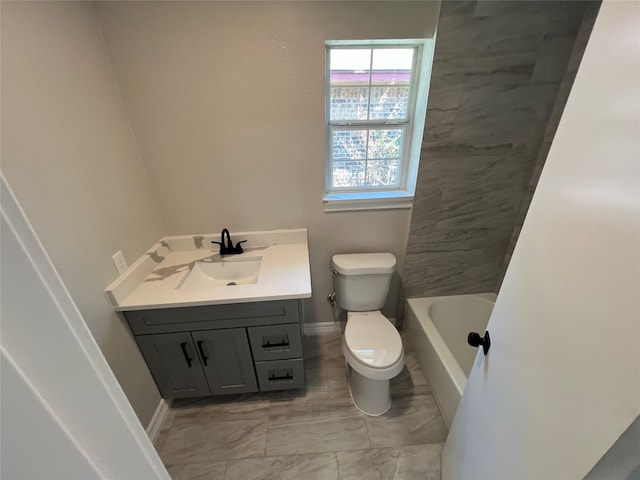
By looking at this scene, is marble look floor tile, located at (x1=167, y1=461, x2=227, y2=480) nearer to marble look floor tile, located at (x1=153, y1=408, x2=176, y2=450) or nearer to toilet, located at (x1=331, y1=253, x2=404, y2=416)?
marble look floor tile, located at (x1=153, y1=408, x2=176, y2=450)

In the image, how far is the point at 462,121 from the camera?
1.40 m

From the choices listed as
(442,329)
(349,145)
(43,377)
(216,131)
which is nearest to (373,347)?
(442,329)

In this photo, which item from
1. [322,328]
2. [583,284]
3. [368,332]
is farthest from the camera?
[322,328]

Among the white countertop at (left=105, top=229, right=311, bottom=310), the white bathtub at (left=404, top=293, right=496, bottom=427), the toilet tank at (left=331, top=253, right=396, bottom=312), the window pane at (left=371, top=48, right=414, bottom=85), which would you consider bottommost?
the white bathtub at (left=404, top=293, right=496, bottom=427)

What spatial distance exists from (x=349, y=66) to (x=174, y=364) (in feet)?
6.08

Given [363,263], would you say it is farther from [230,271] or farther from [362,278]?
[230,271]

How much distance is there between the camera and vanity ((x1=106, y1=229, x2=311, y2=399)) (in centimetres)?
122

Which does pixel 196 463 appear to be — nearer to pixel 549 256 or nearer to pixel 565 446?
pixel 565 446

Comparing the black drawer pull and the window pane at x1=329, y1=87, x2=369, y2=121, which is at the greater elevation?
the window pane at x1=329, y1=87, x2=369, y2=121

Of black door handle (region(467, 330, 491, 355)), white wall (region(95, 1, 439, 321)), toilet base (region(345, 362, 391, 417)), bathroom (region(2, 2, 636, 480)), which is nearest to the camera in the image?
black door handle (region(467, 330, 491, 355))

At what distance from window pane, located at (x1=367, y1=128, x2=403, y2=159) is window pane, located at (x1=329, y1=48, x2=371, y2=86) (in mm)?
287

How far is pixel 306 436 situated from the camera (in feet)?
4.48

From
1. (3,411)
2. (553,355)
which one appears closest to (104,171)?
(3,411)

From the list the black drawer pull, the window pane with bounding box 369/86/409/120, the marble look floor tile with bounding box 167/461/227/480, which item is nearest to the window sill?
the window pane with bounding box 369/86/409/120
